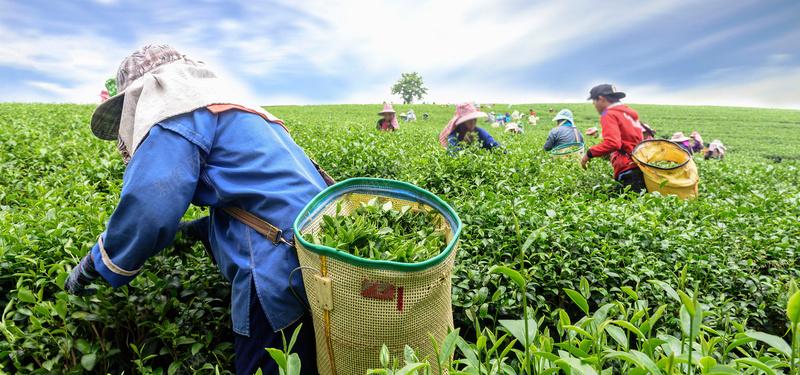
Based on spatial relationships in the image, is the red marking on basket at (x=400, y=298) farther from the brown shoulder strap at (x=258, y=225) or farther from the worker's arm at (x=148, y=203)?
the worker's arm at (x=148, y=203)

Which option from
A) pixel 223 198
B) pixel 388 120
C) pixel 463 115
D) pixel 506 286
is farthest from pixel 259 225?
pixel 388 120

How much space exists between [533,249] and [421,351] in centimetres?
127

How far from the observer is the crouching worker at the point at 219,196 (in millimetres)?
1325

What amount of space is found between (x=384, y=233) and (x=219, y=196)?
0.66 m

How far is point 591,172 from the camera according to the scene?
191 inches

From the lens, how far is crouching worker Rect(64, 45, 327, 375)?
1.33m

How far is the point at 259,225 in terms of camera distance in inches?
57.1

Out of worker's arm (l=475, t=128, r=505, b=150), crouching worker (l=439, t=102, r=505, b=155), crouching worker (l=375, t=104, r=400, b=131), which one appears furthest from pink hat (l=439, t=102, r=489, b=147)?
crouching worker (l=375, t=104, r=400, b=131)

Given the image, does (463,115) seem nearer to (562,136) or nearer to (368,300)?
(562,136)

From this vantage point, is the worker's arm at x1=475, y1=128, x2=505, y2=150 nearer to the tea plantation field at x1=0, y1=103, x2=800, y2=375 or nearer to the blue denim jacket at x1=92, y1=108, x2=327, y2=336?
the tea plantation field at x1=0, y1=103, x2=800, y2=375

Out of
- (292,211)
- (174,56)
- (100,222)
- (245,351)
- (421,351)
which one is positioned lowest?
(245,351)

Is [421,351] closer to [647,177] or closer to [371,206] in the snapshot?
[371,206]

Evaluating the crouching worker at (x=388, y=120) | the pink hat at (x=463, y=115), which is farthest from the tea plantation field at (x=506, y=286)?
the crouching worker at (x=388, y=120)

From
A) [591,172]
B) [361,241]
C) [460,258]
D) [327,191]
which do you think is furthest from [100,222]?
[591,172]
